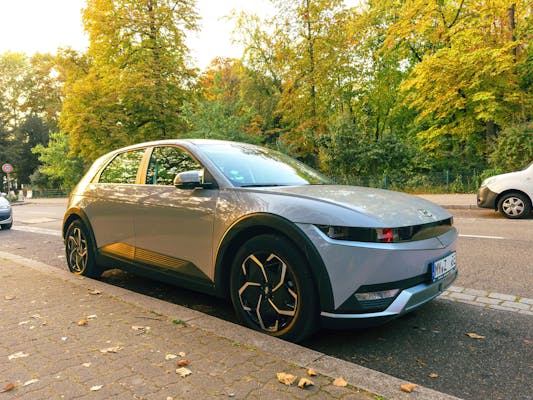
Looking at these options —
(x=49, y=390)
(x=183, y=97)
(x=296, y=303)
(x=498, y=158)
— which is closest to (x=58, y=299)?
(x=49, y=390)

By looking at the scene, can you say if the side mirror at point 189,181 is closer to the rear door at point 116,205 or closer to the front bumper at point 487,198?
Answer: the rear door at point 116,205

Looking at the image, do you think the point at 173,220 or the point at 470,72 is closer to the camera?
the point at 173,220

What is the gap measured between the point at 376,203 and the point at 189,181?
4.95ft

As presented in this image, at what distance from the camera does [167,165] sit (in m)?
4.13

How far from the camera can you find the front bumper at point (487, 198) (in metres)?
10.4

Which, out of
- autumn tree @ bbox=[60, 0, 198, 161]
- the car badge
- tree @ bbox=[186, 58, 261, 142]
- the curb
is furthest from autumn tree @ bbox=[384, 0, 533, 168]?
the curb

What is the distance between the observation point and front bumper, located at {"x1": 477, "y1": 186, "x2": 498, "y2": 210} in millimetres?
10367

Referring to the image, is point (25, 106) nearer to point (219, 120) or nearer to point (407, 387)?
point (219, 120)

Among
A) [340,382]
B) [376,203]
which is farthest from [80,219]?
[340,382]

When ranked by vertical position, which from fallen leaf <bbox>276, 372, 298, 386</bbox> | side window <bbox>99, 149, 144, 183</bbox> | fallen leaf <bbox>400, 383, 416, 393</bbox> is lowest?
fallen leaf <bbox>276, 372, 298, 386</bbox>

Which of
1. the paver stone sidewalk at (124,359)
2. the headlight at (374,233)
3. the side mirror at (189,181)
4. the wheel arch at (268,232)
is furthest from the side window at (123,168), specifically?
the headlight at (374,233)

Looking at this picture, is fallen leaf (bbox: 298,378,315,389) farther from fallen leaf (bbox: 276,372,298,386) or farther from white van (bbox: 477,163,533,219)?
white van (bbox: 477,163,533,219)

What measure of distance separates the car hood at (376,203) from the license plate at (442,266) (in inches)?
12.3

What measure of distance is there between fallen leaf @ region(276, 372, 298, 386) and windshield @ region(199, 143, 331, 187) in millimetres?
1611
